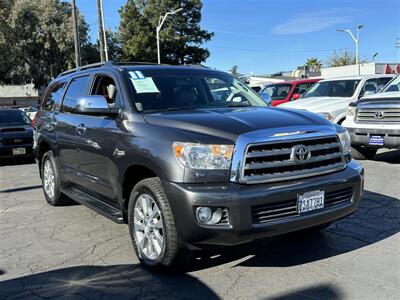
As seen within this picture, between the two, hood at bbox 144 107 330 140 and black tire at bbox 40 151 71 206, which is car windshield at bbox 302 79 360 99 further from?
hood at bbox 144 107 330 140

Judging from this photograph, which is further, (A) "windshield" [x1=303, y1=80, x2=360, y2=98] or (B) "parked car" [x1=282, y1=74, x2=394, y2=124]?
(A) "windshield" [x1=303, y1=80, x2=360, y2=98]

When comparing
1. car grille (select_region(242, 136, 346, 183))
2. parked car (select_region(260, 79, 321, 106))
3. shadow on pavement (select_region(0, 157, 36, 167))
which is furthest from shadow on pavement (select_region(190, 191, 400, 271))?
parked car (select_region(260, 79, 321, 106))

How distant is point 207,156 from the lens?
382cm

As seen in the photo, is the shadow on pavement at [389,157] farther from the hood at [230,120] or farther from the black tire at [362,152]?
the hood at [230,120]

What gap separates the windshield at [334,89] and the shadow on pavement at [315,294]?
8682 millimetres

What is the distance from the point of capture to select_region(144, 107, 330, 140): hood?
3.96 meters

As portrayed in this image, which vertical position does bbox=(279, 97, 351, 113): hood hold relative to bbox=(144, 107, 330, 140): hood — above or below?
below

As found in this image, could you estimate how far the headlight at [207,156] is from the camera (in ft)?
12.5

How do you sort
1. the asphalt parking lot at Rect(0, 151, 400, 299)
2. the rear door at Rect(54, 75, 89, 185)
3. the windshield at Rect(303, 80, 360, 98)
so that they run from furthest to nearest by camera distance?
the windshield at Rect(303, 80, 360, 98) < the rear door at Rect(54, 75, 89, 185) < the asphalt parking lot at Rect(0, 151, 400, 299)

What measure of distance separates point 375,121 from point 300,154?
5902 millimetres

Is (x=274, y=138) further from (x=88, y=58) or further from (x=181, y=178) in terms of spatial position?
(x=88, y=58)

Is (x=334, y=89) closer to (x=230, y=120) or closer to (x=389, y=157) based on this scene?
(x=389, y=157)

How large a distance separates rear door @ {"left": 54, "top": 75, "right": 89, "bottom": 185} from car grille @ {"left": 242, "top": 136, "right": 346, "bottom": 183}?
8.22 feet

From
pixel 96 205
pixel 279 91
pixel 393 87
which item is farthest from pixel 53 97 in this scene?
pixel 279 91
